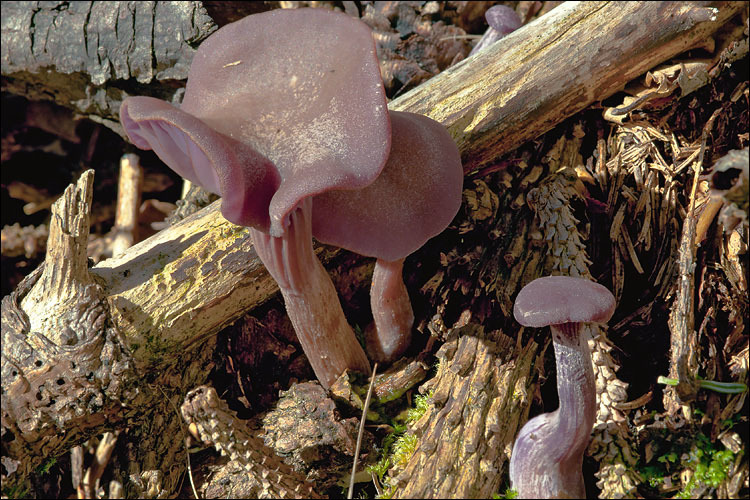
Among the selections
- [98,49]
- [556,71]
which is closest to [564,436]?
[556,71]

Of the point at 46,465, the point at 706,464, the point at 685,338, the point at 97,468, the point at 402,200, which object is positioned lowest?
the point at 706,464

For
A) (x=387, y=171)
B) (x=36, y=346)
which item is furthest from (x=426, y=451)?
(x=36, y=346)

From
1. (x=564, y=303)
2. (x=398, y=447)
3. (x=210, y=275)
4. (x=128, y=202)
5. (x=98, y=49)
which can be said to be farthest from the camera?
(x=128, y=202)

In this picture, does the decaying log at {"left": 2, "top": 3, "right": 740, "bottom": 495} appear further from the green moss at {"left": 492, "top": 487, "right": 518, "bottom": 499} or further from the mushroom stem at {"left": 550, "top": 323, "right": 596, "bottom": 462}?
the mushroom stem at {"left": 550, "top": 323, "right": 596, "bottom": 462}

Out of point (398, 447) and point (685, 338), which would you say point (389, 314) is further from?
point (685, 338)

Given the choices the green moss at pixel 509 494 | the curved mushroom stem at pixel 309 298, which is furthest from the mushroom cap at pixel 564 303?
the curved mushroom stem at pixel 309 298

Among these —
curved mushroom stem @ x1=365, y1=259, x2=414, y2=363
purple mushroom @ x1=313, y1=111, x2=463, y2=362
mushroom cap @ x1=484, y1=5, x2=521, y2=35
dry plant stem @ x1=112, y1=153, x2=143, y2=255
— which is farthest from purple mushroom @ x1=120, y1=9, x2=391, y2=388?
dry plant stem @ x1=112, y1=153, x2=143, y2=255
